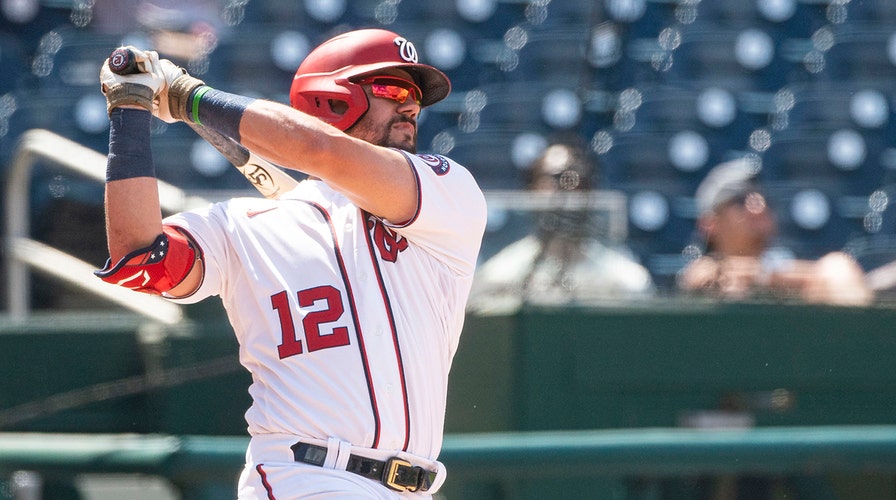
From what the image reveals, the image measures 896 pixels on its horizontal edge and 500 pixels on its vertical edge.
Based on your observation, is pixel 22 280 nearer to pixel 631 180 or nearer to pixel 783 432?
pixel 783 432

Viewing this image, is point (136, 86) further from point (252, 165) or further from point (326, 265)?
point (252, 165)

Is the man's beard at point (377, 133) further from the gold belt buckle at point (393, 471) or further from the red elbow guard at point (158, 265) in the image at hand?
the gold belt buckle at point (393, 471)

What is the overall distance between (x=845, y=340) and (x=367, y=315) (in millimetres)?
2024

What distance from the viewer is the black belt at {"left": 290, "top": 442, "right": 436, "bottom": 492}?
6.39 feet

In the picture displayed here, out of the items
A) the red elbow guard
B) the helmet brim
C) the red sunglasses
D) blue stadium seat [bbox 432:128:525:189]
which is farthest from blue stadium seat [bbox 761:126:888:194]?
the red elbow guard

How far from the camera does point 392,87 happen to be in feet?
7.38

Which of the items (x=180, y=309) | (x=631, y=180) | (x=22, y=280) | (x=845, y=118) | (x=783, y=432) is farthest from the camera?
(x=845, y=118)

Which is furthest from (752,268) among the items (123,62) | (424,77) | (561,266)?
(123,62)

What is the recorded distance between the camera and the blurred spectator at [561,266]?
3.41 metres

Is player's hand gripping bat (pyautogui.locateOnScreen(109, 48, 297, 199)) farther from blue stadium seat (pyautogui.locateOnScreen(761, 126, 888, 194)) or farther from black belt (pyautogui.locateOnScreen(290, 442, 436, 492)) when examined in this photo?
blue stadium seat (pyautogui.locateOnScreen(761, 126, 888, 194))

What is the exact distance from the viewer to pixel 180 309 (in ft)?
11.3

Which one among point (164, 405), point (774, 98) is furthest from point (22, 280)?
point (774, 98)

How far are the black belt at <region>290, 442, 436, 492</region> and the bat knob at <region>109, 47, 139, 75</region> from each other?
73 cm

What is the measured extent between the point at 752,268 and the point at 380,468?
6.68 feet
